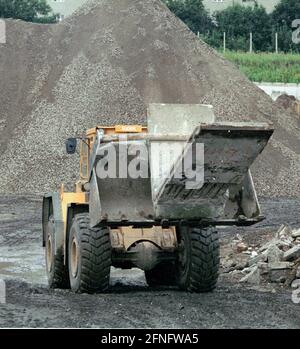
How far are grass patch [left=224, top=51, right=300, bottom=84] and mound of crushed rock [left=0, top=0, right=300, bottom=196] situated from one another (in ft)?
42.9

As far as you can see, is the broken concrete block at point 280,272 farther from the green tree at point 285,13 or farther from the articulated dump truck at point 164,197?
the green tree at point 285,13

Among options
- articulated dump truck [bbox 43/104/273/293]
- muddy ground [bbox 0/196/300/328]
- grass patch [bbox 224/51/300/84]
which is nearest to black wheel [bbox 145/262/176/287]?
muddy ground [bbox 0/196/300/328]

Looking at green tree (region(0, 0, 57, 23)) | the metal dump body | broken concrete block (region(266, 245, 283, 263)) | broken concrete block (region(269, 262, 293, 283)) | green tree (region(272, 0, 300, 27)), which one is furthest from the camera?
green tree (region(272, 0, 300, 27))

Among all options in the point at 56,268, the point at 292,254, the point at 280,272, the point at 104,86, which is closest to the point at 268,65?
the point at 104,86

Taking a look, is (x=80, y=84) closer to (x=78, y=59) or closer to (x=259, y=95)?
(x=78, y=59)

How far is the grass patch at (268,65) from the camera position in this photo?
49425 mm

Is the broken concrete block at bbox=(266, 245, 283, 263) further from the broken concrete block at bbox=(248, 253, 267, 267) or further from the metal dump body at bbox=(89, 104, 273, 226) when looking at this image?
→ the metal dump body at bbox=(89, 104, 273, 226)

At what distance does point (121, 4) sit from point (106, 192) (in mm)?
28991

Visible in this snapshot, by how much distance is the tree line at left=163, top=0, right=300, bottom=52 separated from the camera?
59.1 m

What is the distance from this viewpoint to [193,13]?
61.7 meters

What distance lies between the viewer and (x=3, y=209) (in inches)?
1007

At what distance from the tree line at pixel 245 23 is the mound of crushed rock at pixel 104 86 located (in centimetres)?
2274

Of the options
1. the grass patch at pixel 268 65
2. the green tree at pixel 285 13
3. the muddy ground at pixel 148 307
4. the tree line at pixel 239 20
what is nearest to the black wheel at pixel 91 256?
the muddy ground at pixel 148 307

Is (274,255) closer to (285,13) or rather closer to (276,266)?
(276,266)
